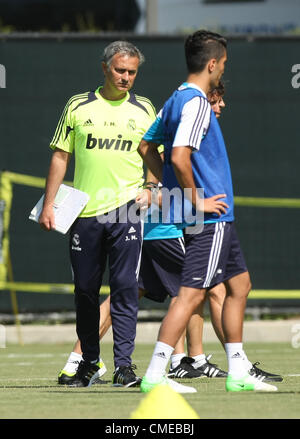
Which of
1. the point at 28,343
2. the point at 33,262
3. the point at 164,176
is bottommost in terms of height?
the point at 28,343

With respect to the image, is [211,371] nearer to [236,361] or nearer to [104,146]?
[236,361]

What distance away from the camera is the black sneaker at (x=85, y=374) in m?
7.82

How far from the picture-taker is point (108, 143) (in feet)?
25.4

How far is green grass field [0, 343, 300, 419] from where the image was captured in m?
5.78

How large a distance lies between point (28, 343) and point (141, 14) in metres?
5.66

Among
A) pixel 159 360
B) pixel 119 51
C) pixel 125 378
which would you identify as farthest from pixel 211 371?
pixel 119 51

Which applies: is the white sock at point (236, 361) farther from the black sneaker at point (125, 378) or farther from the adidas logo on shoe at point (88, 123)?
the adidas logo on shoe at point (88, 123)

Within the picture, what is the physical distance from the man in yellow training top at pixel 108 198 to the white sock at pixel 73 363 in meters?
0.11

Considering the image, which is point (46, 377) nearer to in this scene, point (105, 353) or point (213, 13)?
point (105, 353)

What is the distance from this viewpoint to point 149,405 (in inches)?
187
